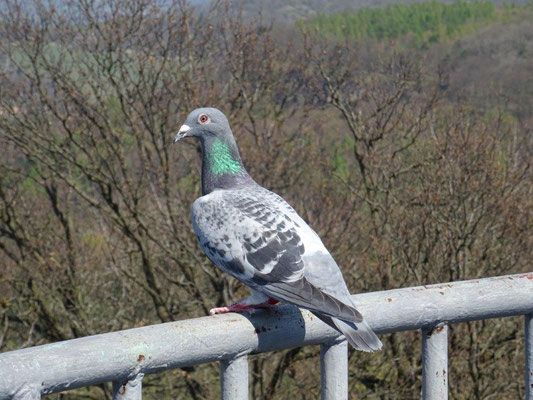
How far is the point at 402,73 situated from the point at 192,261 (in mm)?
5498

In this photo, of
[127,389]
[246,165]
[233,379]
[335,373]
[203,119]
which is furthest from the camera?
[246,165]

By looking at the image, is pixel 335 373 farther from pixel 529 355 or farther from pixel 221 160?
pixel 221 160

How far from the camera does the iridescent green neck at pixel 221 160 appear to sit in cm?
375

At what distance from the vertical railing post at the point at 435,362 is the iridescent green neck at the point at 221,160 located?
1.71 m

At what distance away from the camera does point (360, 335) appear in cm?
220

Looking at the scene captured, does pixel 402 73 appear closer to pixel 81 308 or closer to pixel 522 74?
pixel 81 308

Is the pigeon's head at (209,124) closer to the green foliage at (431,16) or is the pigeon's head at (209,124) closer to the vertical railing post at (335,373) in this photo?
the vertical railing post at (335,373)

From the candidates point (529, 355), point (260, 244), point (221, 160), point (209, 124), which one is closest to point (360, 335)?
point (529, 355)

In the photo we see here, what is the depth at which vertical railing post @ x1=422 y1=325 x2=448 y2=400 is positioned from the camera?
2217mm

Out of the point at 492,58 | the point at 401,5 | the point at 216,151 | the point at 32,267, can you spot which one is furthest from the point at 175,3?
the point at 401,5

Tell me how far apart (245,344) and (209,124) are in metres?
2.03

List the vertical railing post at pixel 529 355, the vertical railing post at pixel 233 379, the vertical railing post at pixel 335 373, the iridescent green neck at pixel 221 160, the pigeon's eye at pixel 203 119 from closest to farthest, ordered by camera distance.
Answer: the vertical railing post at pixel 233 379, the vertical railing post at pixel 335 373, the vertical railing post at pixel 529 355, the iridescent green neck at pixel 221 160, the pigeon's eye at pixel 203 119

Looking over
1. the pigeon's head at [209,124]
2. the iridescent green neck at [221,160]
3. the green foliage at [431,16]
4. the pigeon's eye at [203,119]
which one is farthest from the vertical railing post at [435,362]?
the green foliage at [431,16]

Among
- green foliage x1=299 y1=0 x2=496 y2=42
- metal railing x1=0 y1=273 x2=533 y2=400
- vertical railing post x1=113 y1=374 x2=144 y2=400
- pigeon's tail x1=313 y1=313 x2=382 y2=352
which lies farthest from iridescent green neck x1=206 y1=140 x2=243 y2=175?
green foliage x1=299 y1=0 x2=496 y2=42
